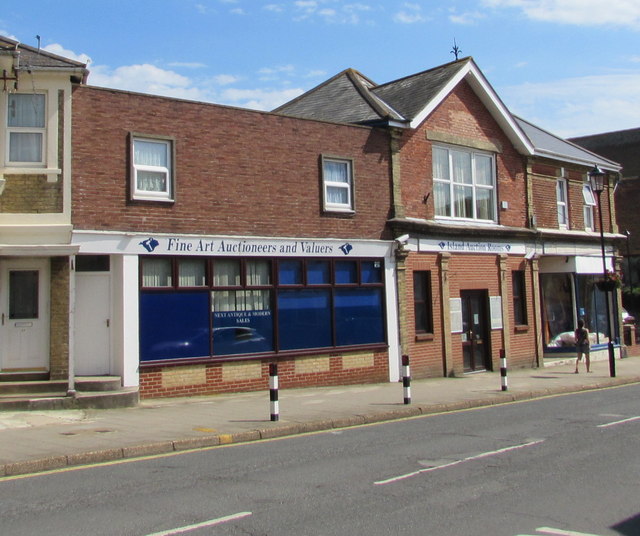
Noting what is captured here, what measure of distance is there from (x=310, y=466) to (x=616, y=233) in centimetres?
2214

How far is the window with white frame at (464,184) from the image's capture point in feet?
70.4

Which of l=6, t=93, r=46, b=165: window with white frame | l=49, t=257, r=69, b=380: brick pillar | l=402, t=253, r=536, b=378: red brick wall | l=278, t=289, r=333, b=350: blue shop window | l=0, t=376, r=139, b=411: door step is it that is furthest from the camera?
l=402, t=253, r=536, b=378: red brick wall

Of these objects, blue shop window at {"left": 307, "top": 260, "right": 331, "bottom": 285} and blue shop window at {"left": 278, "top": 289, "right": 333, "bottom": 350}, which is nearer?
blue shop window at {"left": 278, "top": 289, "right": 333, "bottom": 350}

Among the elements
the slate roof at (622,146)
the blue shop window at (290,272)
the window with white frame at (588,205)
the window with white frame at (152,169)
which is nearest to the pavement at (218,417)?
the blue shop window at (290,272)

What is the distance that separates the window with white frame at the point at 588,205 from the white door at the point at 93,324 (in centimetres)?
1793

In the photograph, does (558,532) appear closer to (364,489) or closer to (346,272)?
(364,489)

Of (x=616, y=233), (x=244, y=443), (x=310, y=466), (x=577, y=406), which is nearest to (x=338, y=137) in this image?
(x=577, y=406)

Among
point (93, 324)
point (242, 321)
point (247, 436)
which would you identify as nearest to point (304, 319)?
point (242, 321)

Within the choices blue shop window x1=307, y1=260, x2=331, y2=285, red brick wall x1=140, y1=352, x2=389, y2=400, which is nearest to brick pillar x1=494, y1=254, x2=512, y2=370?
red brick wall x1=140, y1=352, x2=389, y2=400

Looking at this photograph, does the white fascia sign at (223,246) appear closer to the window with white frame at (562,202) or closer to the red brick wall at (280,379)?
the red brick wall at (280,379)

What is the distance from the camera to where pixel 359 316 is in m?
19.1

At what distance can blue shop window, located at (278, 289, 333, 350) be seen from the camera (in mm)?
17719

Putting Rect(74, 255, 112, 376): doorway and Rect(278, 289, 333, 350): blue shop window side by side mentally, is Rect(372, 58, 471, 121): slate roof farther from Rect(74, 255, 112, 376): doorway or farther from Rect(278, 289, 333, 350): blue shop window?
Rect(74, 255, 112, 376): doorway

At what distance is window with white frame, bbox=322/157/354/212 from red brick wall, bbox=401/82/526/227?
6.09 feet
